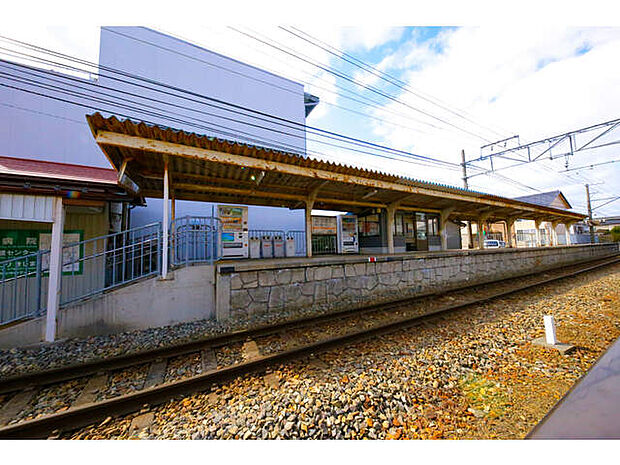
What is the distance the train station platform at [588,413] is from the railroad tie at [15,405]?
486cm

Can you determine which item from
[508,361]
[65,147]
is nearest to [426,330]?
[508,361]

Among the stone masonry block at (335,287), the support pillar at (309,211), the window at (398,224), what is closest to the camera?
the stone masonry block at (335,287)

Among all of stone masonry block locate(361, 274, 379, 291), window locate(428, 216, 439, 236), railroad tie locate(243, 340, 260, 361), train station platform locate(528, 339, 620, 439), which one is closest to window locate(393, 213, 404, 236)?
window locate(428, 216, 439, 236)

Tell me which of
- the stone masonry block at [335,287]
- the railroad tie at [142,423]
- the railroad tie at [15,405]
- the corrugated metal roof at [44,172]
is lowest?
the railroad tie at [15,405]

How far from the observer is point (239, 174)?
745 centimetres

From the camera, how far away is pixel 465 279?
10.5 m

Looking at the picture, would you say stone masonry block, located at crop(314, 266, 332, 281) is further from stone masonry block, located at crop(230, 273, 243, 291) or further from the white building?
the white building

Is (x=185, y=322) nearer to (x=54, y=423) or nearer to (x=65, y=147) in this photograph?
(x=54, y=423)

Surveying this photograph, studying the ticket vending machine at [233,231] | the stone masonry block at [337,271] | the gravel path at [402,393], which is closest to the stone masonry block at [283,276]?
the stone masonry block at [337,271]

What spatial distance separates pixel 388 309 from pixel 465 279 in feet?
20.0

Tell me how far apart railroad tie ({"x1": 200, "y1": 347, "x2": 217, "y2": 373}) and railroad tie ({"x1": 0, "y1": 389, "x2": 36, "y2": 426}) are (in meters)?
2.01

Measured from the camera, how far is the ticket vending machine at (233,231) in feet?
30.8

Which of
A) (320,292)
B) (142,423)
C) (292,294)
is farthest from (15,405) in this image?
(320,292)

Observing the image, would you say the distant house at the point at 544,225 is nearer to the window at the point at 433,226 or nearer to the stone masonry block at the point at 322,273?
the window at the point at 433,226
